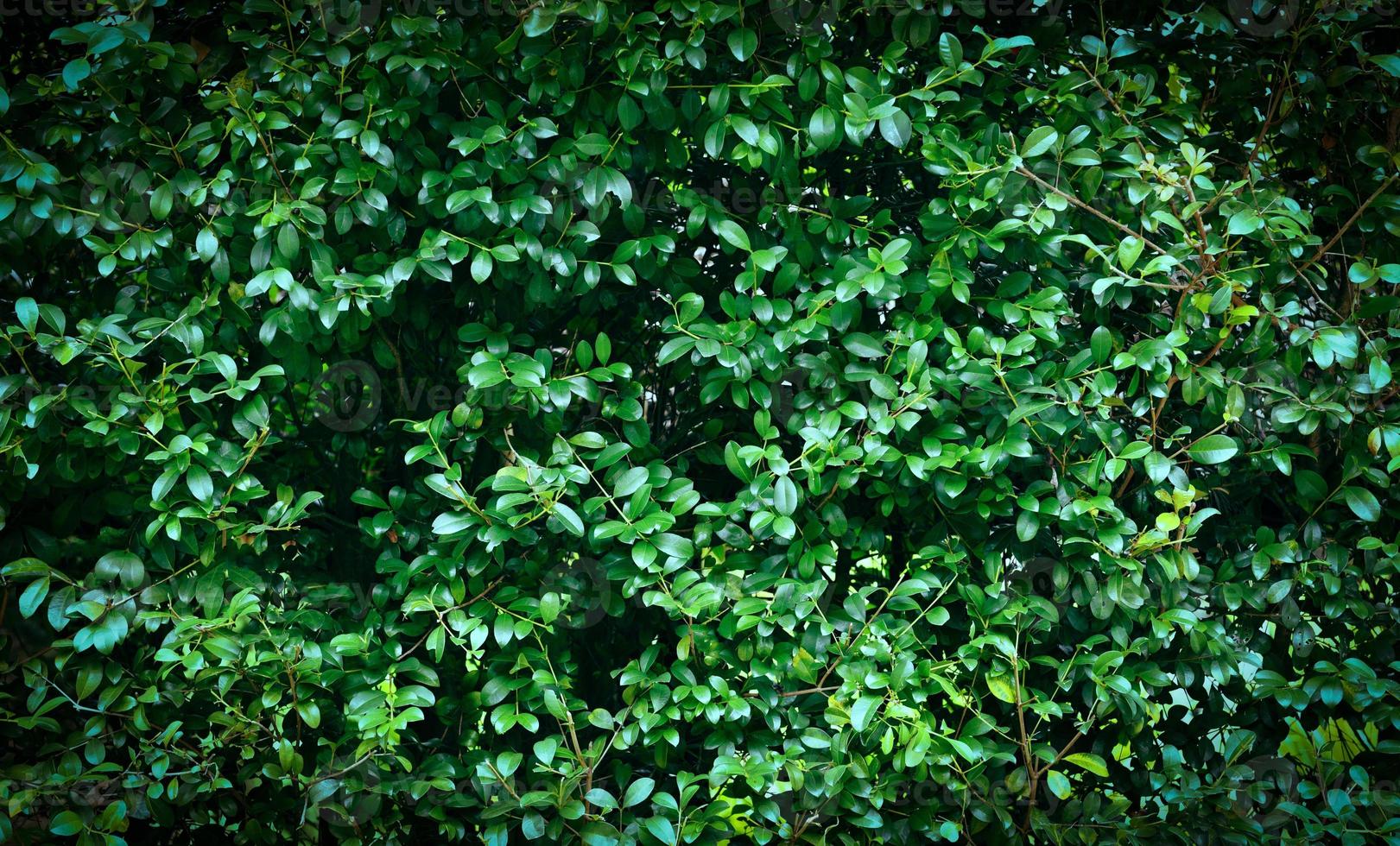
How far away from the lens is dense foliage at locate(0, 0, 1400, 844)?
204cm

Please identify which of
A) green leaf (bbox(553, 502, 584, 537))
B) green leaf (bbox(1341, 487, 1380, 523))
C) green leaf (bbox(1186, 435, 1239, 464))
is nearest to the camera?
green leaf (bbox(553, 502, 584, 537))

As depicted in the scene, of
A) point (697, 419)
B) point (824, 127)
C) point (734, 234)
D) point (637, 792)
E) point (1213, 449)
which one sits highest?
point (824, 127)

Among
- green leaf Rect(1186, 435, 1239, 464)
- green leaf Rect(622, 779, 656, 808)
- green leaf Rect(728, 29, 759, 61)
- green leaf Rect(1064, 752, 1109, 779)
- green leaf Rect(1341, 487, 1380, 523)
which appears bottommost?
green leaf Rect(622, 779, 656, 808)

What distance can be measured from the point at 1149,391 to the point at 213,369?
1815 mm

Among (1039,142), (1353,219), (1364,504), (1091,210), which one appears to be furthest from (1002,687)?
(1353,219)

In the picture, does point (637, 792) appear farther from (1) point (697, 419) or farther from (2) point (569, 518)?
(1) point (697, 419)

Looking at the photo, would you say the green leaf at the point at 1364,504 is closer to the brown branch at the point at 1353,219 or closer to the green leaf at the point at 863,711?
the brown branch at the point at 1353,219

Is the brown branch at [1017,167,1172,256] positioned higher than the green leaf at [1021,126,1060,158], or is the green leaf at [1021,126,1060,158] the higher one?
the green leaf at [1021,126,1060,158]

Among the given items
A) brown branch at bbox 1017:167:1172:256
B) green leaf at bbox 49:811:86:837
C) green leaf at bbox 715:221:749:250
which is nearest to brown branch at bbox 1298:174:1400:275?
brown branch at bbox 1017:167:1172:256

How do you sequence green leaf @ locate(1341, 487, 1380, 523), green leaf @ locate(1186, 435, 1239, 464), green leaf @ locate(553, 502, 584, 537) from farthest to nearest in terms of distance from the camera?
green leaf @ locate(1341, 487, 1380, 523) < green leaf @ locate(1186, 435, 1239, 464) < green leaf @ locate(553, 502, 584, 537)

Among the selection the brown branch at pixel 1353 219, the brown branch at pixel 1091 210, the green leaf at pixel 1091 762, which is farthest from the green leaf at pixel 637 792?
the brown branch at pixel 1353 219

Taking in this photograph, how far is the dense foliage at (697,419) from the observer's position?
204 centimetres

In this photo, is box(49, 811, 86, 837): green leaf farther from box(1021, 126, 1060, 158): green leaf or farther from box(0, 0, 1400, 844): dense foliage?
box(1021, 126, 1060, 158): green leaf

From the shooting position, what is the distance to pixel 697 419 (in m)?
2.29
